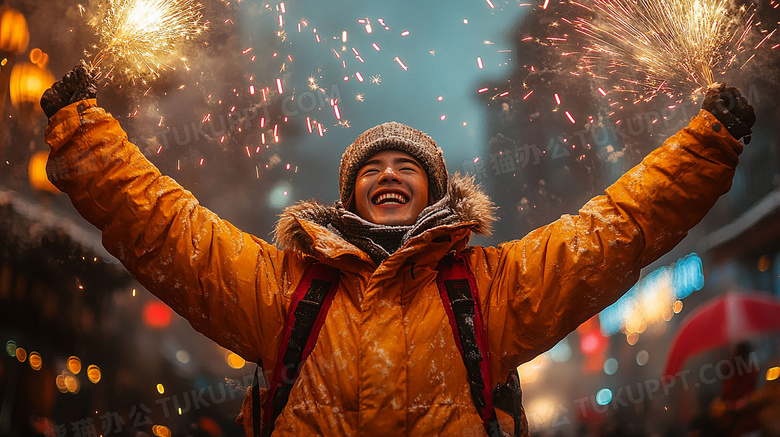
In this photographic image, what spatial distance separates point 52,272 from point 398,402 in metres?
4.53

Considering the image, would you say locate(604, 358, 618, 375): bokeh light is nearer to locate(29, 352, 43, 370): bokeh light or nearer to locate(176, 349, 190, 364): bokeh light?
locate(176, 349, 190, 364): bokeh light

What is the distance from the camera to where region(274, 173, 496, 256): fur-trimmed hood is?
2.75m

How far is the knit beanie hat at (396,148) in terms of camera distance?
329 cm

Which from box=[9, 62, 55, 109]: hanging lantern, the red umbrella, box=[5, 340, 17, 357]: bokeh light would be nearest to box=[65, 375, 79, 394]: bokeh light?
box=[5, 340, 17, 357]: bokeh light

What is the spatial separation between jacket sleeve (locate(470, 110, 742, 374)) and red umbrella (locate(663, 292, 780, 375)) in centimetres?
470

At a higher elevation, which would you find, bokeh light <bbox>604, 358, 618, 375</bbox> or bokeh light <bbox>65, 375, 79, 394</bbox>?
bokeh light <bbox>604, 358, 618, 375</bbox>

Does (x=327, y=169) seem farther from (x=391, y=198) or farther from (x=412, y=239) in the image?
(x=412, y=239)

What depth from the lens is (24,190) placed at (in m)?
4.96

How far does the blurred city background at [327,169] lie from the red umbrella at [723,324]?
3 cm

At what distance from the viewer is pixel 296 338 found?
7.79 feet

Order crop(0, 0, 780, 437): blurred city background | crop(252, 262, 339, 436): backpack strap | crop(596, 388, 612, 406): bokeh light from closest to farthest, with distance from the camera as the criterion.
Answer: crop(252, 262, 339, 436): backpack strap
crop(0, 0, 780, 437): blurred city background
crop(596, 388, 612, 406): bokeh light

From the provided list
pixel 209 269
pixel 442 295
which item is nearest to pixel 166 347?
pixel 209 269

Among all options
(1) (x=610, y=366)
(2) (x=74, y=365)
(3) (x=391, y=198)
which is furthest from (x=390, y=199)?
(1) (x=610, y=366)

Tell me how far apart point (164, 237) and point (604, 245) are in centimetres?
197
